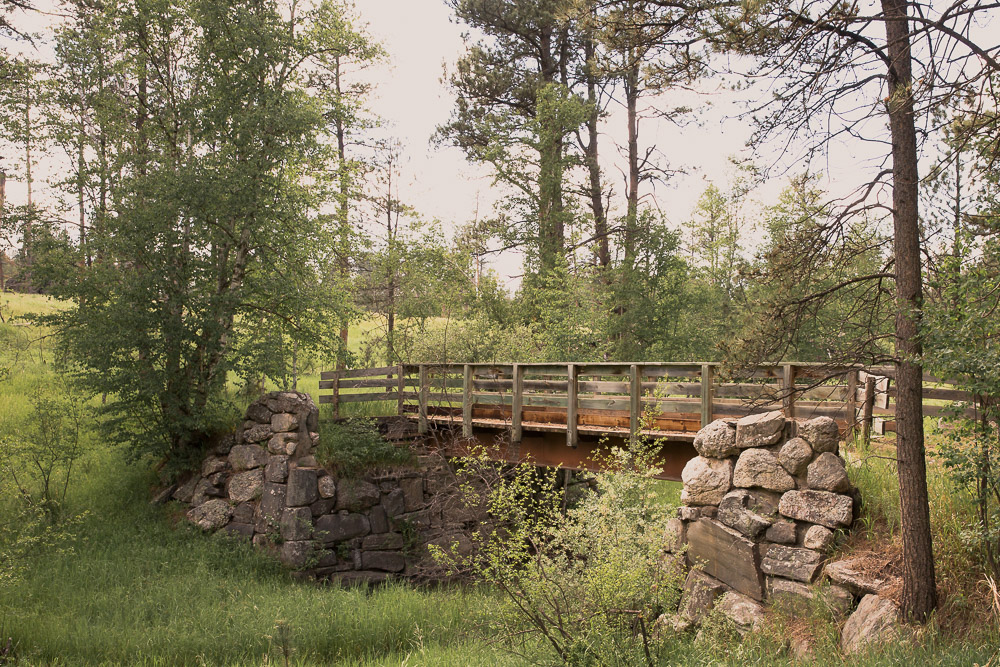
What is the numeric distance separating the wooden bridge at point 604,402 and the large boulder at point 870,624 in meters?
1.70

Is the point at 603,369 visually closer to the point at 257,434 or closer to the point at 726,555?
the point at 726,555

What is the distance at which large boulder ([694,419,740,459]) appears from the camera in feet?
27.8

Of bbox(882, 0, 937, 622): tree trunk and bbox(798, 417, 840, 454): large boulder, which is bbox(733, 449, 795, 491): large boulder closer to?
bbox(798, 417, 840, 454): large boulder

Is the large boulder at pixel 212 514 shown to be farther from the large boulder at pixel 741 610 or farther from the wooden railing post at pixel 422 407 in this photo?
the large boulder at pixel 741 610

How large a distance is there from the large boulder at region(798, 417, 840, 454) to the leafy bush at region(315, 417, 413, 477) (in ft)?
29.5

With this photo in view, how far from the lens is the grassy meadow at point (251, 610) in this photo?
20.4 ft

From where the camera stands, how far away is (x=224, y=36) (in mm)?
14430

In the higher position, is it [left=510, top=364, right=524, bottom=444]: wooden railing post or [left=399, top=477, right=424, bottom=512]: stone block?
[left=510, top=364, right=524, bottom=444]: wooden railing post

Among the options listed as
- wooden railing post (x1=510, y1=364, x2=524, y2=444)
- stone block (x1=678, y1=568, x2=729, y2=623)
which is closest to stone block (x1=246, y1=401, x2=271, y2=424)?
wooden railing post (x1=510, y1=364, x2=524, y2=444)

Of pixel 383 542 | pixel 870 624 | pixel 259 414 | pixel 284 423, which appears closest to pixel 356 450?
pixel 284 423

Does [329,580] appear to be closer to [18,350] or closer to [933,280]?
[933,280]

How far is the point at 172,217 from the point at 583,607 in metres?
11.4

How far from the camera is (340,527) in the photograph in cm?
1342

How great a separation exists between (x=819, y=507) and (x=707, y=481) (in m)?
1.41
